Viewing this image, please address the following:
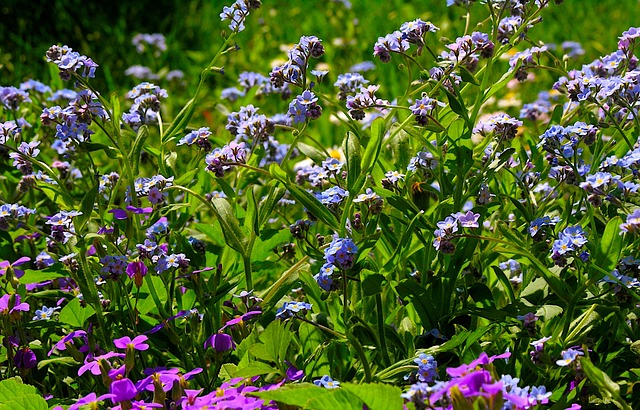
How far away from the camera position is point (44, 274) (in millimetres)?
2137

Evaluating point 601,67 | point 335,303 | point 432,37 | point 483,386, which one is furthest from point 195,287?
point 432,37

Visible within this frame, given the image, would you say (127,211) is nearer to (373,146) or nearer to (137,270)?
(137,270)

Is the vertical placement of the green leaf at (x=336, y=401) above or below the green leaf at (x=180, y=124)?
below

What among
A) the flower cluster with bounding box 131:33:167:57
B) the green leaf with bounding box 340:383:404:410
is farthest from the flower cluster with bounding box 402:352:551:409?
the flower cluster with bounding box 131:33:167:57

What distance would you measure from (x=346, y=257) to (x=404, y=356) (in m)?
0.34

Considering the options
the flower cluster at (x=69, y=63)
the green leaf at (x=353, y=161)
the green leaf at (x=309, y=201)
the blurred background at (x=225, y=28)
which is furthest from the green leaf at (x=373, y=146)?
the blurred background at (x=225, y=28)

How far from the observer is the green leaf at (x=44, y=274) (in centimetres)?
212

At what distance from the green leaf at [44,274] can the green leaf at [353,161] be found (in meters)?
0.74

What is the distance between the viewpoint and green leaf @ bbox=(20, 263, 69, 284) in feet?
6.97

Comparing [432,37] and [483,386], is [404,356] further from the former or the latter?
[432,37]

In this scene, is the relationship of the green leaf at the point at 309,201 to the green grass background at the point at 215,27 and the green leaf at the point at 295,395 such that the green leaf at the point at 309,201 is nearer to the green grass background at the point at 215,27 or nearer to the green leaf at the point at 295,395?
the green leaf at the point at 295,395

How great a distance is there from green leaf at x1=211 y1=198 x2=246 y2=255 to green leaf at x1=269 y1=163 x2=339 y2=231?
0.16m

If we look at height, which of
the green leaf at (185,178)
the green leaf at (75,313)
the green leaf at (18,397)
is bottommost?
the green leaf at (18,397)

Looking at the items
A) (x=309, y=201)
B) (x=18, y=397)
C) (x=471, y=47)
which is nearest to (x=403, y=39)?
(x=471, y=47)
